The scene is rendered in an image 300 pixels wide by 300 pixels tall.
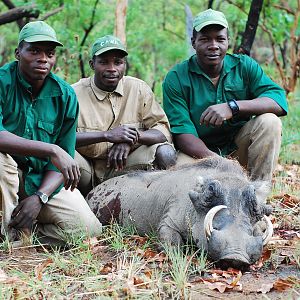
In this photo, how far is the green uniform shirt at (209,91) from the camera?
6160 millimetres

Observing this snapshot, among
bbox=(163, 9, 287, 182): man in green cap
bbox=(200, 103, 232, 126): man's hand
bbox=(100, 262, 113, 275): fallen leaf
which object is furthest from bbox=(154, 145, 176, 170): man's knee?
bbox=(100, 262, 113, 275): fallen leaf

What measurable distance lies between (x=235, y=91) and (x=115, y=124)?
1.17 meters

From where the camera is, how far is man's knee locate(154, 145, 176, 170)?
6.00 meters

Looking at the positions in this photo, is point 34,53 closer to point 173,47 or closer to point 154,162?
point 154,162

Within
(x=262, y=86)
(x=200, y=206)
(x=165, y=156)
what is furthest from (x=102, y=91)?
(x=200, y=206)

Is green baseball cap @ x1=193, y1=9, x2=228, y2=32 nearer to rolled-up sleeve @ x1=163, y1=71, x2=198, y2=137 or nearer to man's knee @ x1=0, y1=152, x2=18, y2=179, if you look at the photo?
rolled-up sleeve @ x1=163, y1=71, x2=198, y2=137

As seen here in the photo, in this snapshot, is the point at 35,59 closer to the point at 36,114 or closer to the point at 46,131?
the point at 36,114

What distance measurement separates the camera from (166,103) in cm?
629

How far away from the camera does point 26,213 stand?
16.2 ft

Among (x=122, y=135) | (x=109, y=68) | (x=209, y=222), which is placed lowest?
(x=209, y=222)

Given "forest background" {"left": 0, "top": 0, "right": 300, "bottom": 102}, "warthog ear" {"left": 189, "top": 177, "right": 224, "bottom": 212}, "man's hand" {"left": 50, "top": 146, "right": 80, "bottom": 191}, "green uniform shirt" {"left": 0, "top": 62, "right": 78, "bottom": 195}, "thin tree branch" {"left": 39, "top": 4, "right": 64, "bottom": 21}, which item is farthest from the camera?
"thin tree branch" {"left": 39, "top": 4, "right": 64, "bottom": 21}

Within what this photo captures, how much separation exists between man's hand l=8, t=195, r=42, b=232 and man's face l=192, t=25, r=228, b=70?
2.09 meters

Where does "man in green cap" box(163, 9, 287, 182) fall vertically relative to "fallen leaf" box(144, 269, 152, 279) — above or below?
above

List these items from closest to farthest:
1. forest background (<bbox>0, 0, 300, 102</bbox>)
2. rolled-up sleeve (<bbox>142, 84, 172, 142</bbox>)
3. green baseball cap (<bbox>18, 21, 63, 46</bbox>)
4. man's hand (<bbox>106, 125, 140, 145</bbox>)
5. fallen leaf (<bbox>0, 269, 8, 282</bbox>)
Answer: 1. fallen leaf (<bbox>0, 269, 8, 282</bbox>)
2. green baseball cap (<bbox>18, 21, 63, 46</bbox>)
3. man's hand (<bbox>106, 125, 140, 145</bbox>)
4. rolled-up sleeve (<bbox>142, 84, 172, 142</bbox>)
5. forest background (<bbox>0, 0, 300, 102</bbox>)
